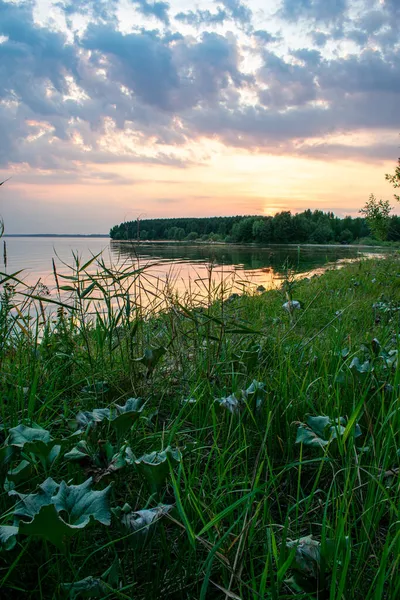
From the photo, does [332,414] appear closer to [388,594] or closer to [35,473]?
[388,594]

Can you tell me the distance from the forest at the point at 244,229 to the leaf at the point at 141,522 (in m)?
1.70

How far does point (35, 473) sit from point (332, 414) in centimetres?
115

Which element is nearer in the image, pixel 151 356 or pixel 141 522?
pixel 141 522

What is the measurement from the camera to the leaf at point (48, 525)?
33.3 inches

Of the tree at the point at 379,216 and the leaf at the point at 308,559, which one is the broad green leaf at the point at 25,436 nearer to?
the leaf at the point at 308,559

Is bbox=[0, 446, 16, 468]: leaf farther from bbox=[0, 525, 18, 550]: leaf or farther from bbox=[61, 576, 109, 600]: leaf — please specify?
bbox=[61, 576, 109, 600]: leaf

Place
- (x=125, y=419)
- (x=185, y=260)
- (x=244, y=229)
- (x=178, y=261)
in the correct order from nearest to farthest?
(x=125, y=419) → (x=178, y=261) → (x=185, y=260) → (x=244, y=229)

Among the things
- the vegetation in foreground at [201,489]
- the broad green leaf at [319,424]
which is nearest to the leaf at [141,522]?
the vegetation in foreground at [201,489]

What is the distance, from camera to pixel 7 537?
2.96 ft

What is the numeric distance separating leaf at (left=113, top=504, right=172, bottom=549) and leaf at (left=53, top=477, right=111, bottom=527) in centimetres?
8

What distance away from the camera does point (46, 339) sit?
2.44 meters

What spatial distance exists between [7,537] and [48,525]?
0.40 feet

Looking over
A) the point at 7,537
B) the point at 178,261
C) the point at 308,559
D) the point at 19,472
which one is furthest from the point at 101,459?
the point at 178,261

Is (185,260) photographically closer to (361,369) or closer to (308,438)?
(361,369)
